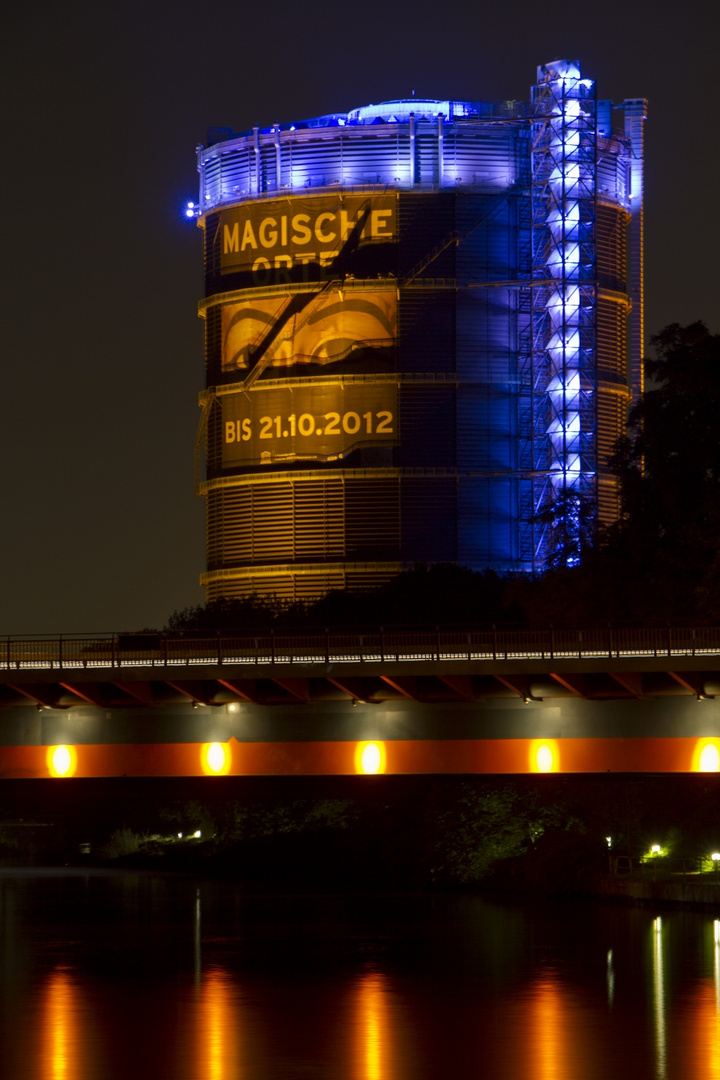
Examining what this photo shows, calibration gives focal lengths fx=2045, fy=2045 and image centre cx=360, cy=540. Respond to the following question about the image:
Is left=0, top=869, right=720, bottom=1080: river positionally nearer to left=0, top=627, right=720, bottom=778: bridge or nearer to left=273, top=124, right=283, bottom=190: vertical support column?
left=0, top=627, right=720, bottom=778: bridge

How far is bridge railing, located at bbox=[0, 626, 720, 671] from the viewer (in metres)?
53.3

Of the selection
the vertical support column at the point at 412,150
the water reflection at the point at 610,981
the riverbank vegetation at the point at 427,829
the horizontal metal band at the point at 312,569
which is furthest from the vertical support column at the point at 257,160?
the water reflection at the point at 610,981

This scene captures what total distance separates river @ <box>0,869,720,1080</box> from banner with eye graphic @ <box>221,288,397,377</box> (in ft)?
175

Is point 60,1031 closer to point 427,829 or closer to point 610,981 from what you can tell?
point 610,981

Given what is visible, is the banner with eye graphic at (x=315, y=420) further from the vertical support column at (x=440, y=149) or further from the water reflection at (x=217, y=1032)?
the water reflection at (x=217, y=1032)

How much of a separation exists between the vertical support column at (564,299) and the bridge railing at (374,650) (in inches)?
2956

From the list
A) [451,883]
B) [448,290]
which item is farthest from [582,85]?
[451,883]

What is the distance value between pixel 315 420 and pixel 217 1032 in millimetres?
95003

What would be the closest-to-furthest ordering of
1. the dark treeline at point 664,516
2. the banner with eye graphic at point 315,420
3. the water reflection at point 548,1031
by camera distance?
the water reflection at point 548,1031, the dark treeline at point 664,516, the banner with eye graphic at point 315,420

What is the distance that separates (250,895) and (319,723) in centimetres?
5269

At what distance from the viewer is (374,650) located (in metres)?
54.8

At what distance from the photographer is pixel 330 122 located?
472ft

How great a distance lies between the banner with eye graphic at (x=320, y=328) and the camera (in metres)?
138

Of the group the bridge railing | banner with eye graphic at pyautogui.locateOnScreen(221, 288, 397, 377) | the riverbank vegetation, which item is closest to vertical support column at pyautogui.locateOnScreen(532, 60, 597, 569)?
banner with eye graphic at pyautogui.locateOnScreen(221, 288, 397, 377)
